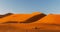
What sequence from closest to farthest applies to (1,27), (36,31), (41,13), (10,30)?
(36,31) → (10,30) → (1,27) → (41,13)

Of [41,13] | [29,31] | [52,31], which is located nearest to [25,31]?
[29,31]

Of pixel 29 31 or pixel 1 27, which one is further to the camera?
pixel 1 27

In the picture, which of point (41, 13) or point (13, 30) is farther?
point (41, 13)

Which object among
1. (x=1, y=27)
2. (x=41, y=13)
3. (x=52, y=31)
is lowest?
(x=52, y=31)

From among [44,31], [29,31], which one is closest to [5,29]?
[29,31]

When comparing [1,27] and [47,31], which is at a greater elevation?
[1,27]

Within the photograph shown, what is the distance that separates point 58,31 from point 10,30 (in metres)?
3.94

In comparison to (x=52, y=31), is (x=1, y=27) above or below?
above

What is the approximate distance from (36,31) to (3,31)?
2.86 metres

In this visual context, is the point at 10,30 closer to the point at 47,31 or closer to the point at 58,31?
the point at 47,31

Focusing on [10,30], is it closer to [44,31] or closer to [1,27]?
[1,27]

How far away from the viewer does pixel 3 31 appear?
539 inches

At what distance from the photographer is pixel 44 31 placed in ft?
42.7

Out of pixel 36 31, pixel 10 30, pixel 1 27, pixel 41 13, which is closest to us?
pixel 36 31
